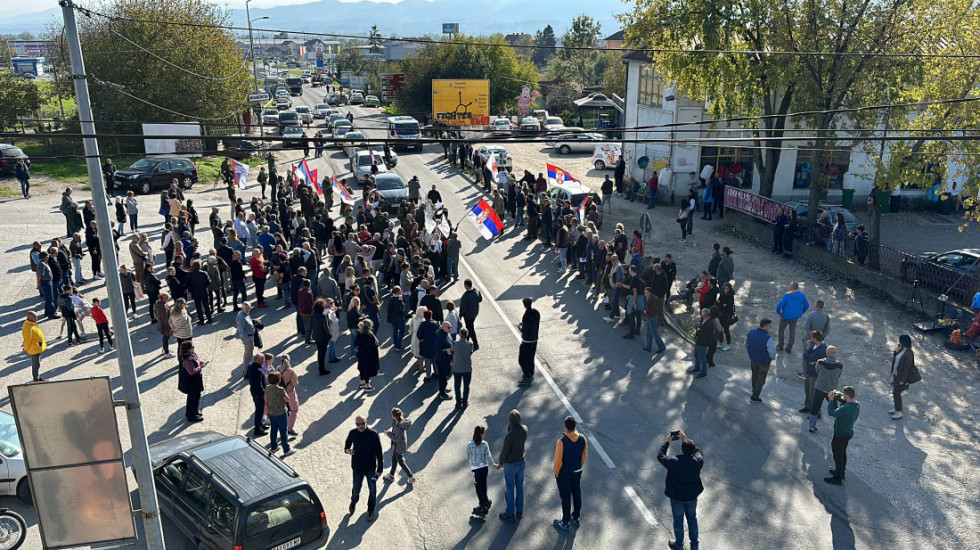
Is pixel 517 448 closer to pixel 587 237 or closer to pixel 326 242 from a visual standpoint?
pixel 587 237

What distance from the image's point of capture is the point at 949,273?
58.7 ft

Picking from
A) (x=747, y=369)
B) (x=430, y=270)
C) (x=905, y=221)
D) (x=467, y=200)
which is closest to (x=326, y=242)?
(x=430, y=270)

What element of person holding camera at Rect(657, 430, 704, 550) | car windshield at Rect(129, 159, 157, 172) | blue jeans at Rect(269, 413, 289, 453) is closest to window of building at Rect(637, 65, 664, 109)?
car windshield at Rect(129, 159, 157, 172)

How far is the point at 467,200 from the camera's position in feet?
103

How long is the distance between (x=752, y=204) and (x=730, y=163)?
6.35 m

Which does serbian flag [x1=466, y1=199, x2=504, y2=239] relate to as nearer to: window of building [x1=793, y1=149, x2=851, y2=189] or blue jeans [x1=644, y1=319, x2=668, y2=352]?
blue jeans [x1=644, y1=319, x2=668, y2=352]

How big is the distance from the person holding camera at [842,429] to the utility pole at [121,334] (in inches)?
343

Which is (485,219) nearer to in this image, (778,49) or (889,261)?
(889,261)

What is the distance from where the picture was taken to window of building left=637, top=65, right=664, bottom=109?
109 feet

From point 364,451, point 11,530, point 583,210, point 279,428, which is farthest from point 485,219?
point 11,530

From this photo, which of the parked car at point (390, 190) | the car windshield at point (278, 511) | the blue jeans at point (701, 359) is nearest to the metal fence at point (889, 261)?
the blue jeans at point (701, 359)

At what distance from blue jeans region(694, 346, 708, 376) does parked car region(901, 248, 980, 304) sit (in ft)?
24.4

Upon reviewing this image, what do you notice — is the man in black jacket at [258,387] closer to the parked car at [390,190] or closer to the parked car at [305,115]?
the parked car at [390,190]

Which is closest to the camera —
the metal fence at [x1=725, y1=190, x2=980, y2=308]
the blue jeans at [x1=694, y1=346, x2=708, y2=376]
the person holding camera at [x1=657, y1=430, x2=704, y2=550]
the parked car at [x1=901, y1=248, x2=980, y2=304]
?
the person holding camera at [x1=657, y1=430, x2=704, y2=550]
